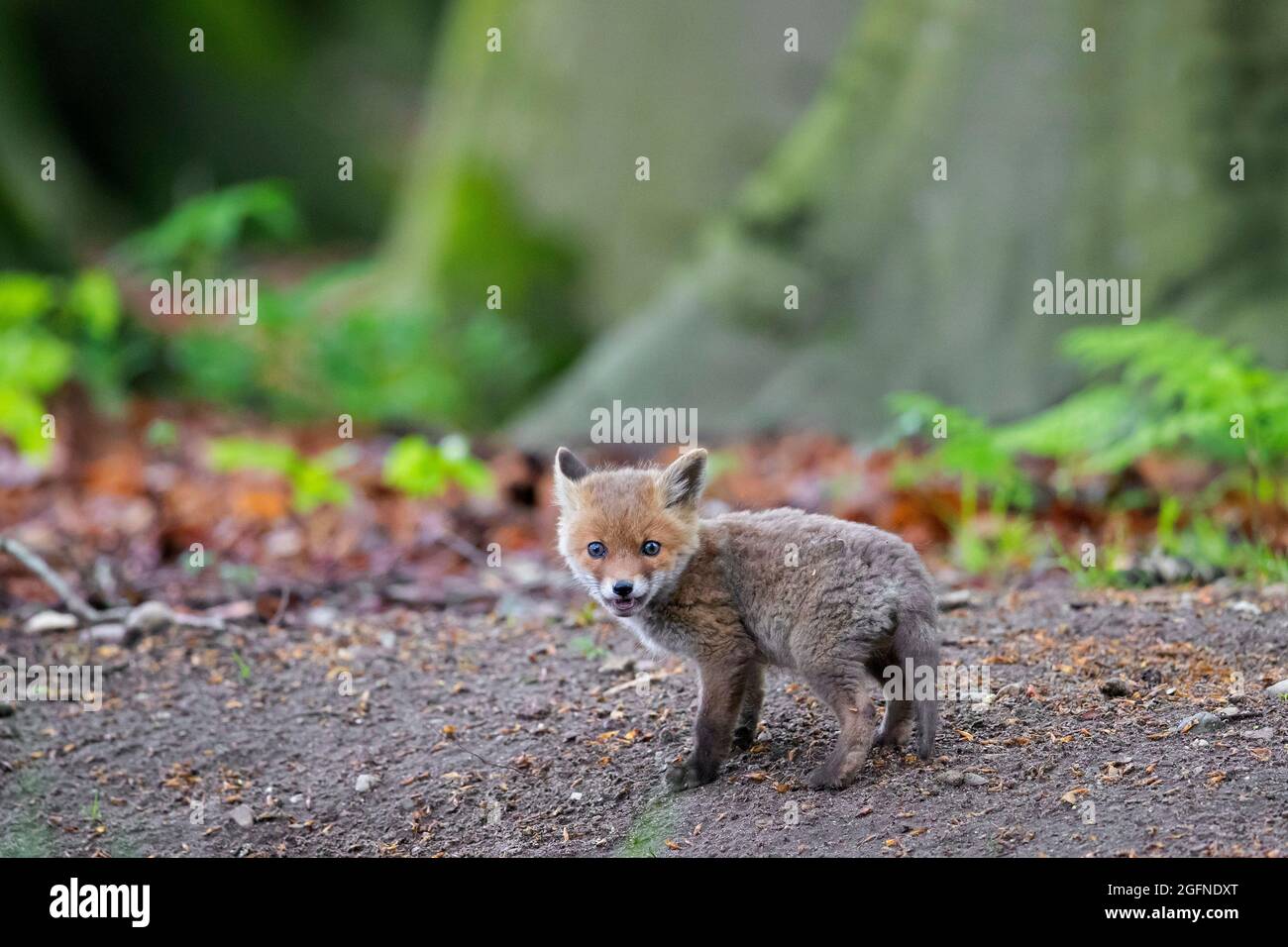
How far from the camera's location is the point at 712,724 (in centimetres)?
500

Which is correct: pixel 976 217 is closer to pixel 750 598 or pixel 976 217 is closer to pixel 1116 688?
pixel 1116 688

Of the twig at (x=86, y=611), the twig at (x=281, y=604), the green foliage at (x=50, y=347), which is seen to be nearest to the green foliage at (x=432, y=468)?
the twig at (x=281, y=604)

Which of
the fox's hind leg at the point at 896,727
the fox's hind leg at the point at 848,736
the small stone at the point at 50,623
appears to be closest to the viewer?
the fox's hind leg at the point at 848,736

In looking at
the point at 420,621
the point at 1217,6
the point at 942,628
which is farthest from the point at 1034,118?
the point at 420,621

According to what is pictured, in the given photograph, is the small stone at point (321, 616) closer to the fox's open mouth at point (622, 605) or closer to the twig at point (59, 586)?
the twig at point (59, 586)

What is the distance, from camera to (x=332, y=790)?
17.3ft

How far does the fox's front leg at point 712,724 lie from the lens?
496 cm

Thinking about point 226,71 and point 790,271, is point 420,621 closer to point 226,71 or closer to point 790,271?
point 790,271

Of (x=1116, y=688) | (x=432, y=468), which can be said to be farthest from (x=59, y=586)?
(x=1116, y=688)

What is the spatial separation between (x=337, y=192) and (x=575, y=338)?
12.4 metres

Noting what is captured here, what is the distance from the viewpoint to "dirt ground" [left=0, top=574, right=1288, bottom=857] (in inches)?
173

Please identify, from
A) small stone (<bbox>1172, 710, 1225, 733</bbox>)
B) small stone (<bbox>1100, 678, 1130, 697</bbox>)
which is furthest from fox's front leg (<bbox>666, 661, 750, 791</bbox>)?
small stone (<bbox>1172, 710, 1225, 733</bbox>)

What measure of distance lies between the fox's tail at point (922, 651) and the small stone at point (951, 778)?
11 centimetres

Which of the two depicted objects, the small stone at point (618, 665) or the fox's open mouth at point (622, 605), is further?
the small stone at point (618, 665)
